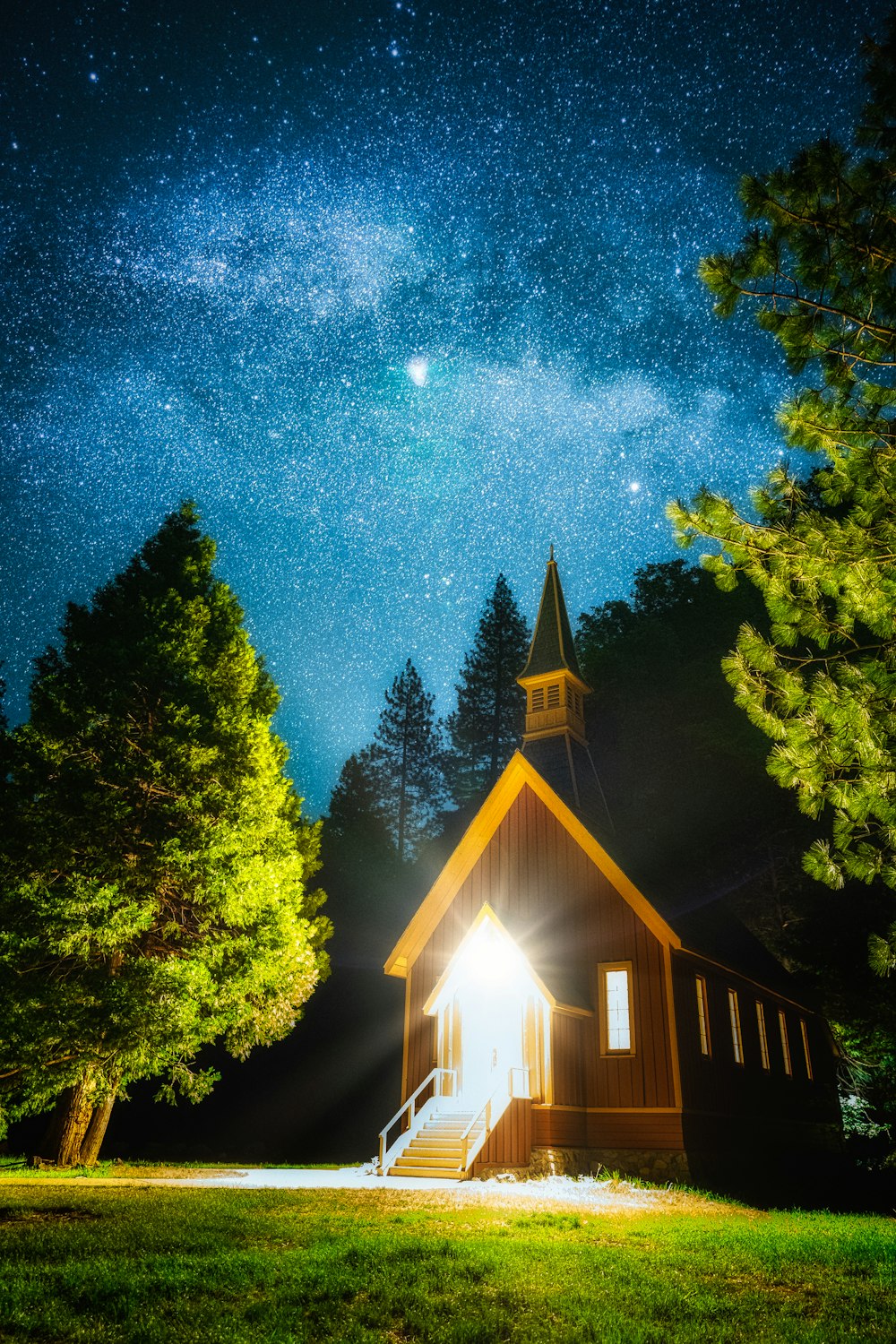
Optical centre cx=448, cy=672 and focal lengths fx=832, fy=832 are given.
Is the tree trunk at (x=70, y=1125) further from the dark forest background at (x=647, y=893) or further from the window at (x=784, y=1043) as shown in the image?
the window at (x=784, y=1043)

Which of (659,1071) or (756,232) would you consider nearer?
(756,232)

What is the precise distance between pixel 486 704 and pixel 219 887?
3542 cm

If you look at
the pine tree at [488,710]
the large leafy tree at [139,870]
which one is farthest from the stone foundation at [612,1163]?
the pine tree at [488,710]

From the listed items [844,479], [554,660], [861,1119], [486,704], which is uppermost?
[486,704]

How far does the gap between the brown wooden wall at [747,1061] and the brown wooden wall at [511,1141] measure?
283cm

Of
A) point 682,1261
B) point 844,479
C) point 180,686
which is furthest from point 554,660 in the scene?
point 682,1261

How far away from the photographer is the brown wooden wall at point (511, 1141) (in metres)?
13.2

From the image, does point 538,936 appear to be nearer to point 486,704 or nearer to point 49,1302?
point 49,1302

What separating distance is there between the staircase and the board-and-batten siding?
5.79ft

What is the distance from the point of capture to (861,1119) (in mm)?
24281

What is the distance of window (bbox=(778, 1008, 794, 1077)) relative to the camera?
2023 cm

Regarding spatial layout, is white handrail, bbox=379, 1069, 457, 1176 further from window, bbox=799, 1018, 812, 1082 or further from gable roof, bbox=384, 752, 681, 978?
window, bbox=799, 1018, 812, 1082

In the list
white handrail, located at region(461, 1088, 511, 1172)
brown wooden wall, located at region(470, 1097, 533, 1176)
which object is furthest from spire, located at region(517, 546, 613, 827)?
white handrail, located at region(461, 1088, 511, 1172)

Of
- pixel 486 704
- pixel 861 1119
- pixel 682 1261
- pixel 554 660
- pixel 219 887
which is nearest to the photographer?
pixel 682 1261
